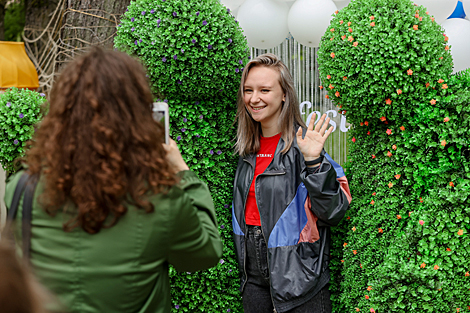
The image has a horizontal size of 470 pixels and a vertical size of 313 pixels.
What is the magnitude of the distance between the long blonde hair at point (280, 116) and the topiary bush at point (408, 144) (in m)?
0.25

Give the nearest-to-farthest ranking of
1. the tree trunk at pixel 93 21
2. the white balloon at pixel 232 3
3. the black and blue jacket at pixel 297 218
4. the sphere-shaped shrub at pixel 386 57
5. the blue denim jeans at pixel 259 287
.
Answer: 1. the sphere-shaped shrub at pixel 386 57
2. the black and blue jacket at pixel 297 218
3. the blue denim jeans at pixel 259 287
4. the tree trunk at pixel 93 21
5. the white balloon at pixel 232 3

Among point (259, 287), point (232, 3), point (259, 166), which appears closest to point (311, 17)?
point (232, 3)

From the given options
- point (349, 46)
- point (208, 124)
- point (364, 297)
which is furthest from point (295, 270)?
point (349, 46)

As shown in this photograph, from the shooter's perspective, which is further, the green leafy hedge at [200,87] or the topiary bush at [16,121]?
the topiary bush at [16,121]

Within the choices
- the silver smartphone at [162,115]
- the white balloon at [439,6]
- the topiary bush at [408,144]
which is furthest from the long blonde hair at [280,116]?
the white balloon at [439,6]

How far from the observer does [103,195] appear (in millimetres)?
1272

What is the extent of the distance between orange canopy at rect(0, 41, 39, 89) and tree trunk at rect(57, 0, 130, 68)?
0.94 meters

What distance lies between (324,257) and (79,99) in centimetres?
180

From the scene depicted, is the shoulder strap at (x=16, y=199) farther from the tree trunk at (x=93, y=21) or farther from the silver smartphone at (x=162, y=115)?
the tree trunk at (x=93, y=21)

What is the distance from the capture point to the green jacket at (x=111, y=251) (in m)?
1.32

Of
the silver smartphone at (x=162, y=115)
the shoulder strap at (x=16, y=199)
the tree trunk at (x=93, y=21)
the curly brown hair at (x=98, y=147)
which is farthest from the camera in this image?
the tree trunk at (x=93, y=21)

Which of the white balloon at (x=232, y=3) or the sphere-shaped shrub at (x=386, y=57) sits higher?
the white balloon at (x=232, y=3)

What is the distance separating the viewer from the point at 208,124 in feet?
8.86

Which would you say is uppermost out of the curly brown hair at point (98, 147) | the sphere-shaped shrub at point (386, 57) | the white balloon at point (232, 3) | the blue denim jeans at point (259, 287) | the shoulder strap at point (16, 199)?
the white balloon at point (232, 3)
